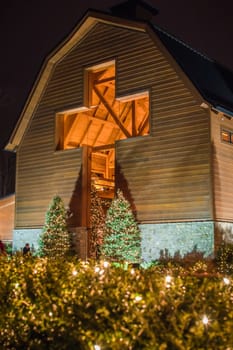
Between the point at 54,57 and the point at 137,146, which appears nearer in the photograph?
the point at 137,146

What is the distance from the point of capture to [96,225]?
20484 millimetres

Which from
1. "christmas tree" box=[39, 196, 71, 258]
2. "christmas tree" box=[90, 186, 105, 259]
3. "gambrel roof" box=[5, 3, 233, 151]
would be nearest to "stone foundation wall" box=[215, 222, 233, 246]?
"gambrel roof" box=[5, 3, 233, 151]

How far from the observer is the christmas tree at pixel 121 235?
17.6m

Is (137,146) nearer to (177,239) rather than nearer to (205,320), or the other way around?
(177,239)

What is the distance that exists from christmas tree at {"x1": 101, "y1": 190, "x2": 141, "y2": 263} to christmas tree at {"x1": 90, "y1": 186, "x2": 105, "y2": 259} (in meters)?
2.02

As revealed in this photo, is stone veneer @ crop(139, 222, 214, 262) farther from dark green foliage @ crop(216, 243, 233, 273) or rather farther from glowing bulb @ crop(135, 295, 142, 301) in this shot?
glowing bulb @ crop(135, 295, 142, 301)

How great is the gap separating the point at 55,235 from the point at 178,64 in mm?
8378

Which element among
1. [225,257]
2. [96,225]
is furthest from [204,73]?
[225,257]

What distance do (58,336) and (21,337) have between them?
73 centimetres

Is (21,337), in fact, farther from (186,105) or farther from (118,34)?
(118,34)

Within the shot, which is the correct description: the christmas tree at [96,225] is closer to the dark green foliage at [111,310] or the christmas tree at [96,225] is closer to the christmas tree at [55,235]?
the christmas tree at [55,235]

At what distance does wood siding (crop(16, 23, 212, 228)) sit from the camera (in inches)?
675

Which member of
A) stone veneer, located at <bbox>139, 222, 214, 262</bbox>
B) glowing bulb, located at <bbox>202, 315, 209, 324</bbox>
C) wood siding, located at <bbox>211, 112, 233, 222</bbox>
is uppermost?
wood siding, located at <bbox>211, 112, 233, 222</bbox>

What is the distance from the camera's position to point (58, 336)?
5582 millimetres
